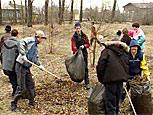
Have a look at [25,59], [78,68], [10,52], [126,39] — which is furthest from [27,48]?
[126,39]

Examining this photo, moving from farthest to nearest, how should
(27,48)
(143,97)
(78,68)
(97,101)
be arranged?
(78,68) → (27,48) → (143,97) → (97,101)

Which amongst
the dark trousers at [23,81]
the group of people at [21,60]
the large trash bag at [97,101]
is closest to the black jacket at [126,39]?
the large trash bag at [97,101]

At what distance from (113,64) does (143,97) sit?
→ 1.09m

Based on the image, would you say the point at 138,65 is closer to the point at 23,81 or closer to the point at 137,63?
the point at 137,63

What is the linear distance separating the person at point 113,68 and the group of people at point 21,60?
144cm

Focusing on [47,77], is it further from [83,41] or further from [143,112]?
[143,112]

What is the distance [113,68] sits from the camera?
2.94 metres

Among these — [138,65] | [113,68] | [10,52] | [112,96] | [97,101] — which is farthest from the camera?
[10,52]

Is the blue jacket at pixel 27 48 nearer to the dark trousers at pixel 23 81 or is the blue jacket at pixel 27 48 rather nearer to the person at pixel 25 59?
the person at pixel 25 59

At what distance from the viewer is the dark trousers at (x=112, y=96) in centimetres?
305

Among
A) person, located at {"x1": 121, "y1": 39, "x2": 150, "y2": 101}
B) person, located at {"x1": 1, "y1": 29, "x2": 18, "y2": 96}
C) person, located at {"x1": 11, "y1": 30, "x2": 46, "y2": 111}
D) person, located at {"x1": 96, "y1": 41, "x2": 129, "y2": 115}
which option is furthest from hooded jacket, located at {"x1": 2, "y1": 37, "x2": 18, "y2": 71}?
person, located at {"x1": 121, "y1": 39, "x2": 150, "y2": 101}

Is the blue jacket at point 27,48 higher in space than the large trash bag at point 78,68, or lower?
higher

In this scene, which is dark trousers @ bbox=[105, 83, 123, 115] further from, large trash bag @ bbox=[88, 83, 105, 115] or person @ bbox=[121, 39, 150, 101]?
person @ bbox=[121, 39, 150, 101]

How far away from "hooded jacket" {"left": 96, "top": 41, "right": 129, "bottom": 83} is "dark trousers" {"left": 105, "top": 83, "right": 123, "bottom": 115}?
12 centimetres
